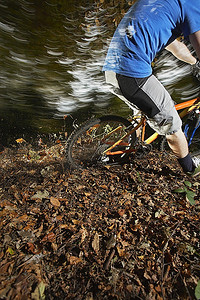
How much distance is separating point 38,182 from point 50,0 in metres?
3.17

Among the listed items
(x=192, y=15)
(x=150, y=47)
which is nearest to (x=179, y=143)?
(x=150, y=47)

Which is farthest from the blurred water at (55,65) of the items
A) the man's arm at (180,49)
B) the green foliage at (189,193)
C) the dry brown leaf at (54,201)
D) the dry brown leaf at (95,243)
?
the dry brown leaf at (95,243)

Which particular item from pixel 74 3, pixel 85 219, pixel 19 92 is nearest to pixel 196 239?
pixel 85 219

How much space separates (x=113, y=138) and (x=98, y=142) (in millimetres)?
311

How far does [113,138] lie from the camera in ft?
10.1

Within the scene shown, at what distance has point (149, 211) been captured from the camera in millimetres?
2117

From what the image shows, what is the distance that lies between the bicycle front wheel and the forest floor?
15.3 inches

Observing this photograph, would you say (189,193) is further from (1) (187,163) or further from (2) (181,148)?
(2) (181,148)

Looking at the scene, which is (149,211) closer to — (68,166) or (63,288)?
(63,288)

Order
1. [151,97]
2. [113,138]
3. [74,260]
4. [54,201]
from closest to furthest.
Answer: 1. [74,260]
2. [151,97]
3. [54,201]
4. [113,138]

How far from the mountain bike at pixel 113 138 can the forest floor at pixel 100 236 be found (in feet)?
1.31

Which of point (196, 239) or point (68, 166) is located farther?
point (68, 166)

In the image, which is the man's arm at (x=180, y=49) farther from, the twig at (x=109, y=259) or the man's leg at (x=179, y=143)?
the twig at (x=109, y=259)

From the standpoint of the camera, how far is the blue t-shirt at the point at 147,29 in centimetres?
161
